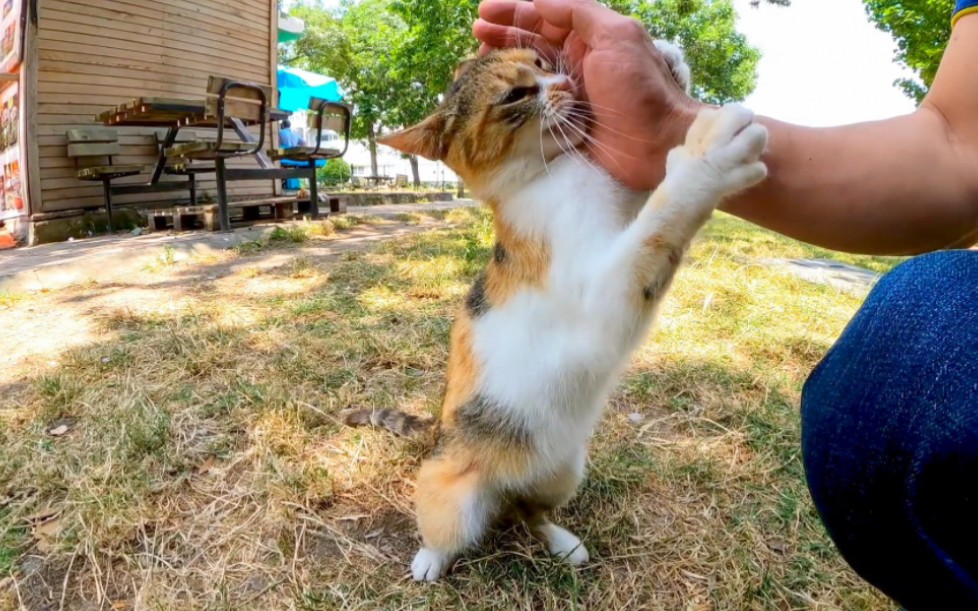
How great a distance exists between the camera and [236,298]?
391 cm

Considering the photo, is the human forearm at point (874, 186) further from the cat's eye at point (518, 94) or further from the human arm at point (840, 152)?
the cat's eye at point (518, 94)

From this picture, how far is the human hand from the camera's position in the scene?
1242 mm

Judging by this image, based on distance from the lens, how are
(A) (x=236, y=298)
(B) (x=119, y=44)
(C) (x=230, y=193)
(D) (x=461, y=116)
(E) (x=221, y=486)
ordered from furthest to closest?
(C) (x=230, y=193) → (B) (x=119, y=44) → (A) (x=236, y=298) → (E) (x=221, y=486) → (D) (x=461, y=116)

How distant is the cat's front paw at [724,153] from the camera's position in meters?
1.09

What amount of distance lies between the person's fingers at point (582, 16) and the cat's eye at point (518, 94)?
7.5 inches

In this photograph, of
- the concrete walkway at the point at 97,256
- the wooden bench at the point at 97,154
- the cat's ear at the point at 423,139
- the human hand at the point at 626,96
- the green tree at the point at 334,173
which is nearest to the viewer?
the human hand at the point at 626,96

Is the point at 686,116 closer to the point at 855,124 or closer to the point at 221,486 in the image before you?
the point at 855,124

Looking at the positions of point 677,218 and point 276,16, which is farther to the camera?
point 276,16

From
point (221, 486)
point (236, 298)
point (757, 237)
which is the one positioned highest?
point (757, 237)


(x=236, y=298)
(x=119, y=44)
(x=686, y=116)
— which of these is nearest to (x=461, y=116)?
(x=686, y=116)

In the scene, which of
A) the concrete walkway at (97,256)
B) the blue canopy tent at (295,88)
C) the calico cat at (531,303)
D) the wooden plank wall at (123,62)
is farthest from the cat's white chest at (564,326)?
the blue canopy tent at (295,88)

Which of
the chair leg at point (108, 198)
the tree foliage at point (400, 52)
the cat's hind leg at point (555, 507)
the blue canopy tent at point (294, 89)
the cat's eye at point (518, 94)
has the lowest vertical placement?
the cat's hind leg at point (555, 507)

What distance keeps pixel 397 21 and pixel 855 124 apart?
2542 centimetres

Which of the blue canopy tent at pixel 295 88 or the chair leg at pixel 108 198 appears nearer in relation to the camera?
the chair leg at pixel 108 198
